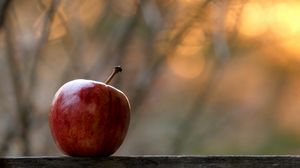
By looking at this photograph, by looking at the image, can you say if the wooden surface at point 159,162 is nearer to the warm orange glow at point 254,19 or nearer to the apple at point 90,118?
the apple at point 90,118

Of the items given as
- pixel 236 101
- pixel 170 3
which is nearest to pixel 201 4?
pixel 170 3

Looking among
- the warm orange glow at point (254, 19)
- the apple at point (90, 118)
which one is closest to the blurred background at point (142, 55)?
the warm orange glow at point (254, 19)

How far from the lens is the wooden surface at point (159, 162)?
1.05m

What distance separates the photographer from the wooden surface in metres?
1.05

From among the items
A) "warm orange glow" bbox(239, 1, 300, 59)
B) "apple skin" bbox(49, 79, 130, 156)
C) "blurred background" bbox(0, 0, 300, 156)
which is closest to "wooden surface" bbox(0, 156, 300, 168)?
"apple skin" bbox(49, 79, 130, 156)

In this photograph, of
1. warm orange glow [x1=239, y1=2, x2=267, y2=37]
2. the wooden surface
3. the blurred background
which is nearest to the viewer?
the wooden surface

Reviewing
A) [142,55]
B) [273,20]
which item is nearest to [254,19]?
[273,20]

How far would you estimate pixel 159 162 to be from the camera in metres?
1.09

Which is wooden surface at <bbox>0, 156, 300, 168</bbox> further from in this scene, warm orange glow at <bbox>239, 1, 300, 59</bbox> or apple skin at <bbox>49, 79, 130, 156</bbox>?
warm orange glow at <bbox>239, 1, 300, 59</bbox>

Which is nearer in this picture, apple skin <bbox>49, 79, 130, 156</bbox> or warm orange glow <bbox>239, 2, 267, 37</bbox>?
apple skin <bbox>49, 79, 130, 156</bbox>

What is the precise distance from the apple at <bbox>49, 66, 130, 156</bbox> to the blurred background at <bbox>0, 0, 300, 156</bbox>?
865 millimetres

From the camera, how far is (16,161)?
1.05 m

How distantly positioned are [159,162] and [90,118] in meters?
0.12

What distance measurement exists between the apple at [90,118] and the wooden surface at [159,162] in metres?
0.04
